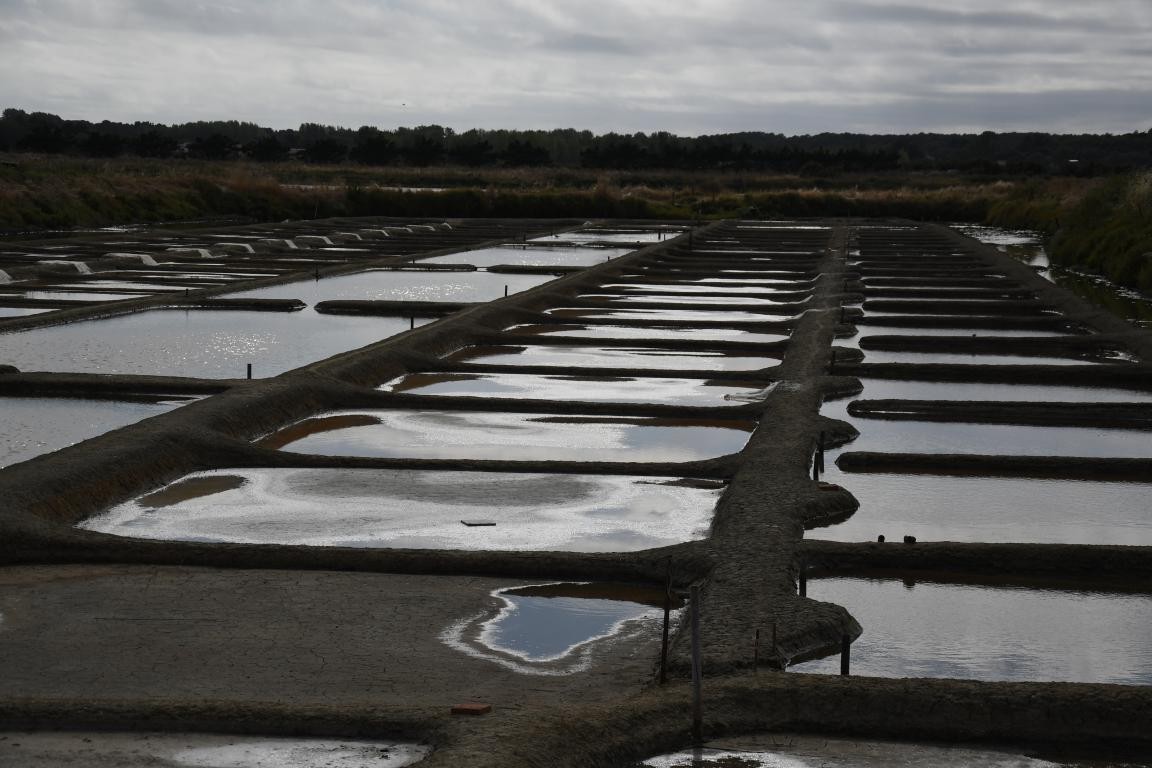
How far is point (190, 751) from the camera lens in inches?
172

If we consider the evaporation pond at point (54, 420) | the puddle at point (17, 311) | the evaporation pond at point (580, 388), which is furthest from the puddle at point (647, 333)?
the evaporation pond at point (54, 420)

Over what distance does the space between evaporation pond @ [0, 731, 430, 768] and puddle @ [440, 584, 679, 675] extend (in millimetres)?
949

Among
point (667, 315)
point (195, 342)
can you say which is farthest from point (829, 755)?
point (667, 315)

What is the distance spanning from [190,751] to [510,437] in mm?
5430

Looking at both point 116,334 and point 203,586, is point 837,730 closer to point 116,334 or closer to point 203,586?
point 203,586

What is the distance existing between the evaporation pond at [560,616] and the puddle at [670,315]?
1028 centimetres

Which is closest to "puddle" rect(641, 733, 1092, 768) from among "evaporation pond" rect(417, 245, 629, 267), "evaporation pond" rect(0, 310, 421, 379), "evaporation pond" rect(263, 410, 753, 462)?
"evaporation pond" rect(263, 410, 753, 462)

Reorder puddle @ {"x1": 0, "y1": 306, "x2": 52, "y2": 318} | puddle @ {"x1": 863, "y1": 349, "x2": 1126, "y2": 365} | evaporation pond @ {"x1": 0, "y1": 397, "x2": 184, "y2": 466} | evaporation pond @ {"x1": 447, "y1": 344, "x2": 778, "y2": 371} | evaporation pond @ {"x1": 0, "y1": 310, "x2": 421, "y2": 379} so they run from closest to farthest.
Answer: evaporation pond @ {"x1": 0, "y1": 397, "x2": 184, "y2": 466} < evaporation pond @ {"x1": 0, "y1": 310, "x2": 421, "y2": 379} < evaporation pond @ {"x1": 447, "y1": 344, "x2": 778, "y2": 371} < puddle @ {"x1": 863, "y1": 349, "x2": 1126, "y2": 365} < puddle @ {"x1": 0, "y1": 306, "x2": 52, "y2": 318}

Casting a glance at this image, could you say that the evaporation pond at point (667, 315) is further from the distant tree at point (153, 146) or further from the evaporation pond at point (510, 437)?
the distant tree at point (153, 146)

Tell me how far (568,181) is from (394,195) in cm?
2054

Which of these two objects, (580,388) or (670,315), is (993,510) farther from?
(670,315)

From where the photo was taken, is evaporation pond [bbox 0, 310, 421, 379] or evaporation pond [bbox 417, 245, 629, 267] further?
evaporation pond [bbox 417, 245, 629, 267]

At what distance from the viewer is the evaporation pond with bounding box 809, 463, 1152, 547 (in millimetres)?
7336

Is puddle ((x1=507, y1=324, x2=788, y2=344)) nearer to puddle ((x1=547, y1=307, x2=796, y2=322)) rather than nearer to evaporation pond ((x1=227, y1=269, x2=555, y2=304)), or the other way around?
puddle ((x1=547, y1=307, x2=796, y2=322))
